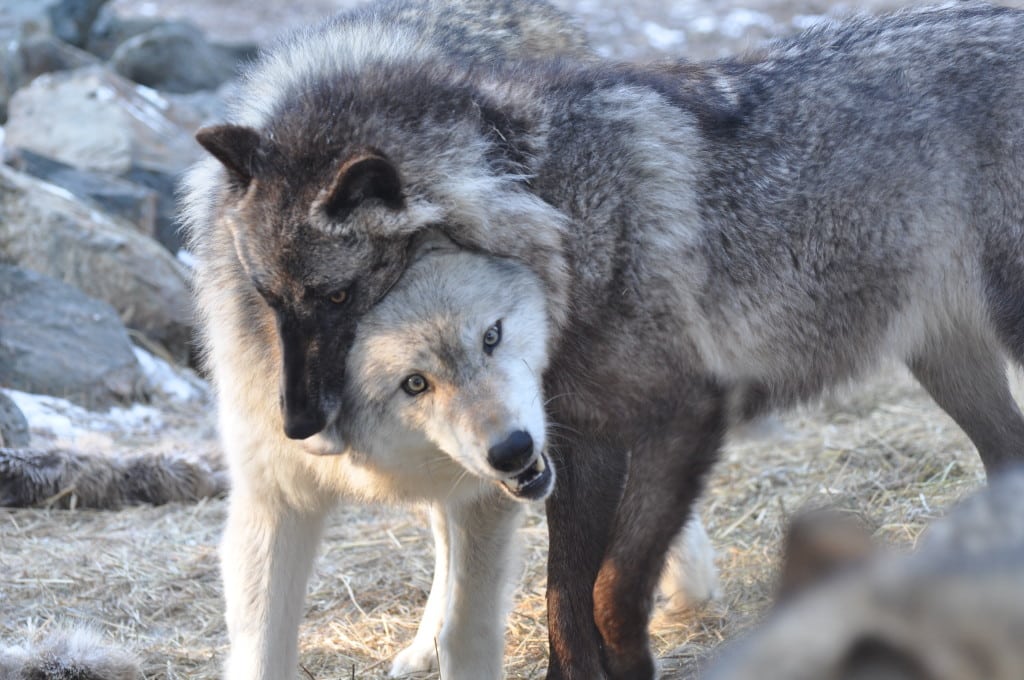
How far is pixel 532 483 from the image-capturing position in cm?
313

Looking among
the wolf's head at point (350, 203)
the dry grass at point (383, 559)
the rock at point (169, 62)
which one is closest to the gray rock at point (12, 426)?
the dry grass at point (383, 559)

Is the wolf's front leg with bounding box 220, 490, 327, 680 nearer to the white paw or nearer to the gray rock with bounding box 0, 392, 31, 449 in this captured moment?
the white paw

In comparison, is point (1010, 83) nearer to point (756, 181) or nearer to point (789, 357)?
point (756, 181)

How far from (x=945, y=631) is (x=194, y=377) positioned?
280 inches

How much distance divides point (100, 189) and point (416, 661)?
18.8 feet

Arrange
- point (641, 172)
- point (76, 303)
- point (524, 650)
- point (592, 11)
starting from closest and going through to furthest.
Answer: point (641, 172), point (524, 650), point (76, 303), point (592, 11)

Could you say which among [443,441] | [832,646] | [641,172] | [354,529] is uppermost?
[832,646]

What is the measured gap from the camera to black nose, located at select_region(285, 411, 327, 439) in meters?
3.08

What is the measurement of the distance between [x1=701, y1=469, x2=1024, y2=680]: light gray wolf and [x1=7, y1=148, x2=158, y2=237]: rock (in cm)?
802

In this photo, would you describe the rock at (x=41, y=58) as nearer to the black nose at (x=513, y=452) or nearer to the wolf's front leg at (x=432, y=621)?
the wolf's front leg at (x=432, y=621)

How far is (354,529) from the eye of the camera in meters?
5.79

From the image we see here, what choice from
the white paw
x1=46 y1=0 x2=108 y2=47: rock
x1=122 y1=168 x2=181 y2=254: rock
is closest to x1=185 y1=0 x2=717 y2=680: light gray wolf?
the white paw

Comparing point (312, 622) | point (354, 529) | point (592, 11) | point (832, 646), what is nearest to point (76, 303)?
point (354, 529)

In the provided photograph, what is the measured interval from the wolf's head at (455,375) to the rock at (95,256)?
5.09 meters
